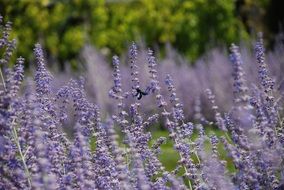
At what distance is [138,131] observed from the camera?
3.35 metres

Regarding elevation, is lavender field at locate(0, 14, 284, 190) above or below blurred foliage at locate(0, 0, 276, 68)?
below

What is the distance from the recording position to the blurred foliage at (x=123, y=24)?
609 inches

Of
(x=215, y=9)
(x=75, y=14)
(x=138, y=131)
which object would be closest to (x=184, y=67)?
(x=215, y=9)

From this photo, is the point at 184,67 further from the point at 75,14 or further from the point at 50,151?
the point at 50,151

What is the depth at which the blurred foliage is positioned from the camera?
15.5 metres

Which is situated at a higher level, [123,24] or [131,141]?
[123,24]

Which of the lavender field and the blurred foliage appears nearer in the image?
the lavender field

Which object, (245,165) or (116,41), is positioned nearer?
(245,165)

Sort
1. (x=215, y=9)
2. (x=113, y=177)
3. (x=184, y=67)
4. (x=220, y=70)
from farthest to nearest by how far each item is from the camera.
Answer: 1. (x=215, y=9)
2. (x=184, y=67)
3. (x=220, y=70)
4. (x=113, y=177)

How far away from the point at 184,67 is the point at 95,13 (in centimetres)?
560

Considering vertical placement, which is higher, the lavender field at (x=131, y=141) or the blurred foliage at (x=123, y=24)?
the blurred foliage at (x=123, y=24)

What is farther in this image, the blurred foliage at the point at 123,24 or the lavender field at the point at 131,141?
the blurred foliage at the point at 123,24

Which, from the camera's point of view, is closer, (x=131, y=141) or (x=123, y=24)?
(x=131, y=141)

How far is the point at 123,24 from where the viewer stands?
1638 cm
